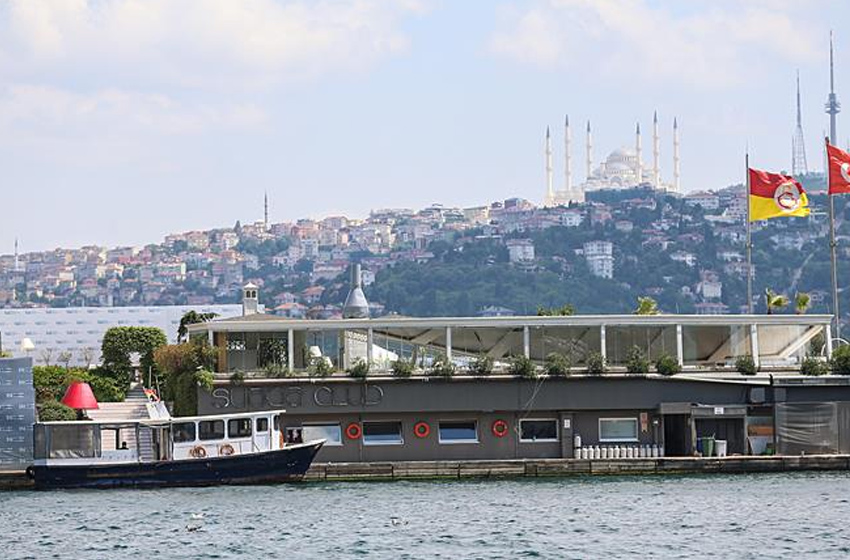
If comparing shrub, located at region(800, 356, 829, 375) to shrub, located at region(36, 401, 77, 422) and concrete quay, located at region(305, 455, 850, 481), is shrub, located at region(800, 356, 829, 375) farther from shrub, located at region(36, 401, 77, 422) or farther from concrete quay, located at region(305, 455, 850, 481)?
shrub, located at region(36, 401, 77, 422)

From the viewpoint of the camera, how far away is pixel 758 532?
32250 millimetres

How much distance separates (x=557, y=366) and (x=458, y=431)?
2685 mm

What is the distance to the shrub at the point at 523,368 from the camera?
41.6 metres

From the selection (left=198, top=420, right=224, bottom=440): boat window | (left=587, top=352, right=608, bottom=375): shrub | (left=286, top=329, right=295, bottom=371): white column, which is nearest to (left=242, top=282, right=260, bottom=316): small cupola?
(left=286, top=329, right=295, bottom=371): white column

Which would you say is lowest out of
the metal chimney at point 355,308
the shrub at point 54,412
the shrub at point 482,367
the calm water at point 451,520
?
the calm water at point 451,520

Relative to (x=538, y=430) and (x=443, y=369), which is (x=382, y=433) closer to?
(x=443, y=369)

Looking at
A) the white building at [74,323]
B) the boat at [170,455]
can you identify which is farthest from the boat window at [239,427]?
the white building at [74,323]

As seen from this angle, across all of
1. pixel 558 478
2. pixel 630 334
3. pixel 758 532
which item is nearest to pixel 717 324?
pixel 630 334

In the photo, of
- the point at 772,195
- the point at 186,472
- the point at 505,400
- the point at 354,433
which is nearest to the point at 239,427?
the point at 186,472

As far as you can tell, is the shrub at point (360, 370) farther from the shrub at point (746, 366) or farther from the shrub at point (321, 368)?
the shrub at point (746, 366)

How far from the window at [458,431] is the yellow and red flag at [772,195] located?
10203 mm

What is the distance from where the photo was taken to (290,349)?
4244 centimetres

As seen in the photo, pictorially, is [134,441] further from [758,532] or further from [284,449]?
[758,532]

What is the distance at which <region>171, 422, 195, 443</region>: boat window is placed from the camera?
4047cm
